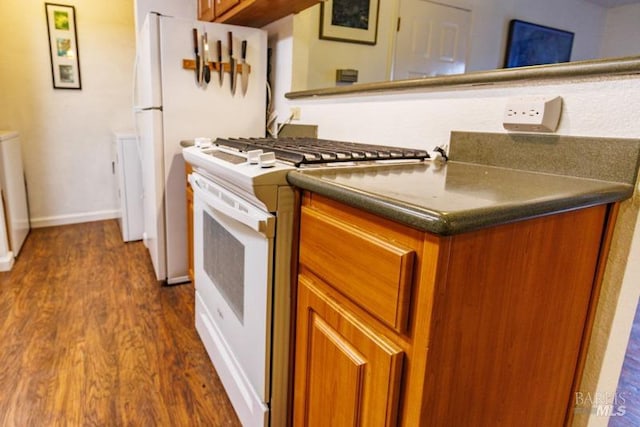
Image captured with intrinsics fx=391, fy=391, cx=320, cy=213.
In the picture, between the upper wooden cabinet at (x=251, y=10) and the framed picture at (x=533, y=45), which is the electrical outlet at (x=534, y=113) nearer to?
the upper wooden cabinet at (x=251, y=10)

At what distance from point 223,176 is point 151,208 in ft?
4.53

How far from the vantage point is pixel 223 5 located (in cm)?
212

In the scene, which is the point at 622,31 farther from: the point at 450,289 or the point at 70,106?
the point at 70,106

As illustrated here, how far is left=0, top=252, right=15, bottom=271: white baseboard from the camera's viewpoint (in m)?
2.40

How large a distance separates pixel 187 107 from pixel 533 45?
2.03 metres

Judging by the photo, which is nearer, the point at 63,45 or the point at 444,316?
the point at 444,316

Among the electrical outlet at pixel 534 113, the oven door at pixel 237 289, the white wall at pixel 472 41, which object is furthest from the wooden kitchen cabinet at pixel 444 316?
the white wall at pixel 472 41

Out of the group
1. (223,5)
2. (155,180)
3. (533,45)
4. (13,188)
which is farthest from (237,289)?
(13,188)

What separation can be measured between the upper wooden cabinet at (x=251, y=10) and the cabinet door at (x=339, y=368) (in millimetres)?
1433

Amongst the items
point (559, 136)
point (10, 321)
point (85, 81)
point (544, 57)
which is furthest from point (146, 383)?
point (85, 81)

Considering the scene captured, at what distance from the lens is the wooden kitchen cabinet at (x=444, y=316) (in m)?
0.62

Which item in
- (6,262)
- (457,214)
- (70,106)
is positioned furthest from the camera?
(70,106)

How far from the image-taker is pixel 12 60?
3072 millimetres

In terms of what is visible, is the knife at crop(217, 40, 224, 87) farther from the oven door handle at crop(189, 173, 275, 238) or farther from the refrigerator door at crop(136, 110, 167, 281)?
the oven door handle at crop(189, 173, 275, 238)
